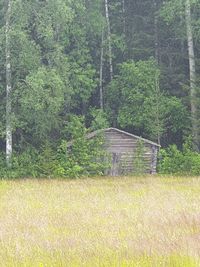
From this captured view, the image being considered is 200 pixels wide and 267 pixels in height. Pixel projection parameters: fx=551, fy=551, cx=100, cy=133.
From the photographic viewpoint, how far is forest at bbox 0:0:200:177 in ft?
95.0

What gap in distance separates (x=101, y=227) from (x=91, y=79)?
943 inches

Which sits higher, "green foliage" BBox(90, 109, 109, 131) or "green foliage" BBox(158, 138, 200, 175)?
"green foliage" BBox(90, 109, 109, 131)

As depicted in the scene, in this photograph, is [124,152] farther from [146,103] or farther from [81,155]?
[146,103]

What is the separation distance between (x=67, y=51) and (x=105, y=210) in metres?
23.2

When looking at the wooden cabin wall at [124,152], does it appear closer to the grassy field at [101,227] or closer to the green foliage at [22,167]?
the green foliage at [22,167]

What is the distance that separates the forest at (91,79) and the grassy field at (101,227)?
8.67 metres

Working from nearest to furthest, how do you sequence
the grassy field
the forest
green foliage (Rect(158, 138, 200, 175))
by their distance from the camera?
the grassy field < the forest < green foliage (Rect(158, 138, 200, 175))

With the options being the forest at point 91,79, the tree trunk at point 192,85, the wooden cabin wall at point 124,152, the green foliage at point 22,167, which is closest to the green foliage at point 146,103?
the forest at point 91,79

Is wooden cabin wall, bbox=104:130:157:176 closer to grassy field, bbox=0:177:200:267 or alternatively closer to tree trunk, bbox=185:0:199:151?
tree trunk, bbox=185:0:199:151

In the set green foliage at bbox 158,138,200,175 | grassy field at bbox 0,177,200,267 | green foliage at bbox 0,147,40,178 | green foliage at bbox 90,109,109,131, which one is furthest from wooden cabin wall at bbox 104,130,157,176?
grassy field at bbox 0,177,200,267

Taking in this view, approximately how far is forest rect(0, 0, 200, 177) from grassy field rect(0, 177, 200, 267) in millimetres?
8675


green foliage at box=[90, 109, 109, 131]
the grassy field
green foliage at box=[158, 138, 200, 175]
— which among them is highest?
green foliage at box=[90, 109, 109, 131]

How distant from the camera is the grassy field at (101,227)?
8.55m

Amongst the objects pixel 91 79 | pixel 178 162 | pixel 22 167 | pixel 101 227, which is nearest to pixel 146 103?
pixel 91 79
